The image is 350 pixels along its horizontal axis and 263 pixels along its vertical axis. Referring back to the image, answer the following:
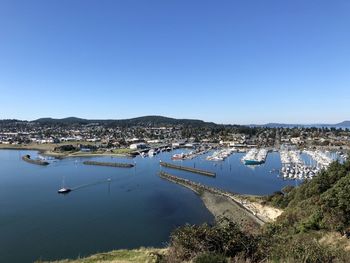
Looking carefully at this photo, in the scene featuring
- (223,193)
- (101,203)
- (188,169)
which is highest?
(223,193)

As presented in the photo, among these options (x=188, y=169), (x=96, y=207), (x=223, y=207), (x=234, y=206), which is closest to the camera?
(x=234, y=206)

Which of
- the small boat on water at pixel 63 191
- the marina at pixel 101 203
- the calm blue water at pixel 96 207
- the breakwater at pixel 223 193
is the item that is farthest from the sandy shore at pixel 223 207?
the small boat on water at pixel 63 191

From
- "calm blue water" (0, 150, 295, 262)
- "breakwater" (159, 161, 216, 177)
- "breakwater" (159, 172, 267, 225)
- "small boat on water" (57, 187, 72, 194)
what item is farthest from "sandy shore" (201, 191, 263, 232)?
"small boat on water" (57, 187, 72, 194)

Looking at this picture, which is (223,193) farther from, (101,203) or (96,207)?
(96,207)

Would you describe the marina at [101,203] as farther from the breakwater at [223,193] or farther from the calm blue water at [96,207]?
the breakwater at [223,193]

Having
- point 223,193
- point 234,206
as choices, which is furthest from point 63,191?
point 234,206

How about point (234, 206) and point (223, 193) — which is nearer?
point (234, 206)

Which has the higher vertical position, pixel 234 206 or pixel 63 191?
pixel 234 206

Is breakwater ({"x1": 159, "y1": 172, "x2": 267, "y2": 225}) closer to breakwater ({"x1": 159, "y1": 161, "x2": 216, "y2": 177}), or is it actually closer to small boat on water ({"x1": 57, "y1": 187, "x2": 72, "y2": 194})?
breakwater ({"x1": 159, "y1": 161, "x2": 216, "y2": 177})
